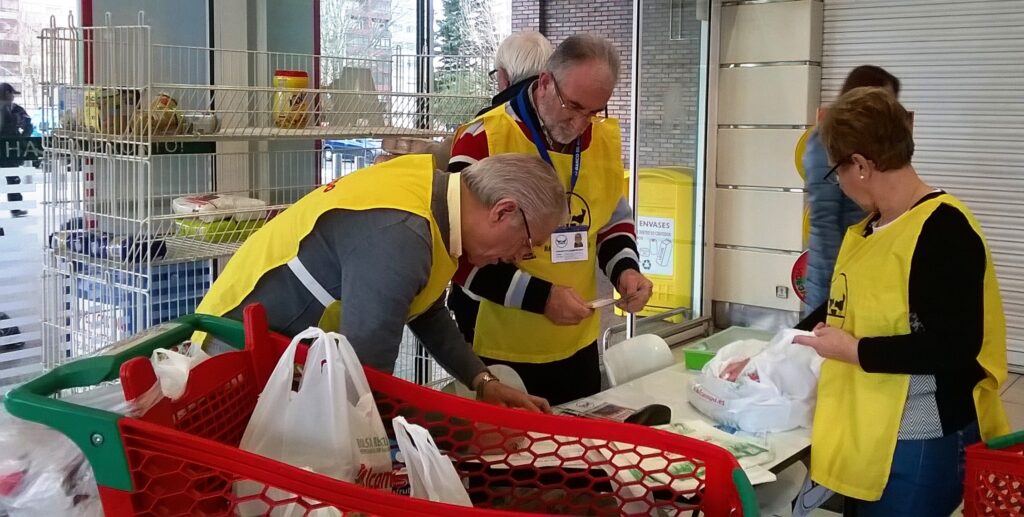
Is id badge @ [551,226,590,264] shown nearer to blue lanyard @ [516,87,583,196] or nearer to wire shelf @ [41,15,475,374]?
blue lanyard @ [516,87,583,196]

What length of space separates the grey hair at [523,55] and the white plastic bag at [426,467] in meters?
1.79

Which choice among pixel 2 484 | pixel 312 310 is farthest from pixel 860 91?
pixel 2 484

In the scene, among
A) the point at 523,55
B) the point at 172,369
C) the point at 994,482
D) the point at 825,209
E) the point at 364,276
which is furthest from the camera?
the point at 825,209

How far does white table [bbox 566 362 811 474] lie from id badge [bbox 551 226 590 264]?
0.38 metres

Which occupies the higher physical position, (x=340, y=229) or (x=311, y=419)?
(x=340, y=229)

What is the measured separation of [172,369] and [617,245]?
1688mm

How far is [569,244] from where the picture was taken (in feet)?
8.32

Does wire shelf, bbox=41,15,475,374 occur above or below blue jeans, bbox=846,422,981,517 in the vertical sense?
above

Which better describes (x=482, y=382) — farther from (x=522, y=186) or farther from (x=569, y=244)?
(x=569, y=244)

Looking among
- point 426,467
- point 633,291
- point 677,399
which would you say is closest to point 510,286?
point 633,291

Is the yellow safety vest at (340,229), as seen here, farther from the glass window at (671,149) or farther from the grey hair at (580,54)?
the glass window at (671,149)

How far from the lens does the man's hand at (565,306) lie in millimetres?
2416

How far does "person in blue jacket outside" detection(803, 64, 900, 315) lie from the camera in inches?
127

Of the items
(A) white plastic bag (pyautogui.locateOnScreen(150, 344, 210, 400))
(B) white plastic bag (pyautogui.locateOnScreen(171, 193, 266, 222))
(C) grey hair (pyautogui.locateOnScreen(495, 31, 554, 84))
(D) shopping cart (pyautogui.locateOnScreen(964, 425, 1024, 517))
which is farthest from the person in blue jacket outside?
(A) white plastic bag (pyautogui.locateOnScreen(150, 344, 210, 400))
